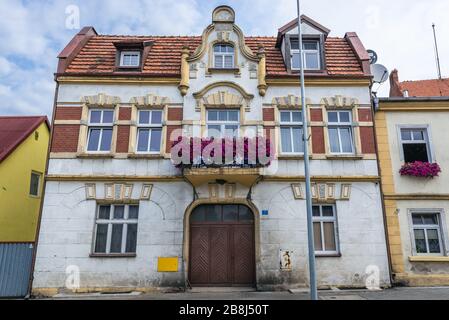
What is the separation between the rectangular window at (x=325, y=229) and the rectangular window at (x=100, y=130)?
7979 millimetres

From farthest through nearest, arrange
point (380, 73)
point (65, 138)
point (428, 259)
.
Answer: point (380, 73) → point (65, 138) → point (428, 259)

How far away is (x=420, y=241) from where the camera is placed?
11938mm

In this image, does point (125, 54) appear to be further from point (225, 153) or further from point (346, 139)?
point (346, 139)

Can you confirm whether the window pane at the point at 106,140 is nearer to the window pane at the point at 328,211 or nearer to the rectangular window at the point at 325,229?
the rectangular window at the point at 325,229

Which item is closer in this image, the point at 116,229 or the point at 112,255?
the point at 112,255

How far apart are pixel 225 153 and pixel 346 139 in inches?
193

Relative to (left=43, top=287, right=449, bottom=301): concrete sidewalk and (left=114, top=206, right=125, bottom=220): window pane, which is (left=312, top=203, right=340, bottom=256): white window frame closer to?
Result: (left=43, top=287, right=449, bottom=301): concrete sidewalk

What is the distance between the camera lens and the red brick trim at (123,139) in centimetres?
1234

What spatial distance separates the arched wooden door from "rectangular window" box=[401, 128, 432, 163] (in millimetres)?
6475

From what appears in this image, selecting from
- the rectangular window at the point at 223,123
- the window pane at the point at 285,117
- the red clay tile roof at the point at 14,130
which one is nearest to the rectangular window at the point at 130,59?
the rectangular window at the point at 223,123

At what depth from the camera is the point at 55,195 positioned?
11898 millimetres

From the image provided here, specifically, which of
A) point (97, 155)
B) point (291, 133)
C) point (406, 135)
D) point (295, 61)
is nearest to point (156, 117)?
point (97, 155)

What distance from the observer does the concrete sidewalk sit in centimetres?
985
